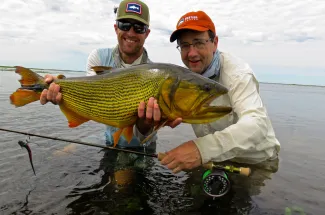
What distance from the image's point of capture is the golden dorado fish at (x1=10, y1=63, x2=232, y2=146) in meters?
2.94

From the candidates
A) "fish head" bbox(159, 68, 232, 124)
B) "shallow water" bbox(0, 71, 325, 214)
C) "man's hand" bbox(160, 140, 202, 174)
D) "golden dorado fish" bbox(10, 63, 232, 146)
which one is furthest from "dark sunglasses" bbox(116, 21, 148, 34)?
"shallow water" bbox(0, 71, 325, 214)

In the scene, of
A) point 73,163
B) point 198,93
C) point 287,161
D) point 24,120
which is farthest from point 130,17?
point 24,120

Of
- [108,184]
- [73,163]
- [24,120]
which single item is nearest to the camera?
[108,184]

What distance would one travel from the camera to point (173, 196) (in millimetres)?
4430

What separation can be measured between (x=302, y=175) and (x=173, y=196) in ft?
11.8

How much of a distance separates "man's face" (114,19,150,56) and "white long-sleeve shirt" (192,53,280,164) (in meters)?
1.47

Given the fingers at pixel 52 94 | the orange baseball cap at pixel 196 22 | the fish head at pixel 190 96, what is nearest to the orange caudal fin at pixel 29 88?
the fingers at pixel 52 94

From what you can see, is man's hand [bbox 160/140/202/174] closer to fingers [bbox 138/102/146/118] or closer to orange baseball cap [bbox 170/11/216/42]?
fingers [bbox 138/102/146/118]

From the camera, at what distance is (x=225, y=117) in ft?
13.2

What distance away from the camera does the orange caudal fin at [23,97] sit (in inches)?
135

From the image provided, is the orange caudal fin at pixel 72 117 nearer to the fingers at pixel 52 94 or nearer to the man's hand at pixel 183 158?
the fingers at pixel 52 94

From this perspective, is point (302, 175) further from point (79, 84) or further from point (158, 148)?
point (79, 84)

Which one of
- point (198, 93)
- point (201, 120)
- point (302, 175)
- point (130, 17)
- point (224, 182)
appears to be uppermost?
point (130, 17)

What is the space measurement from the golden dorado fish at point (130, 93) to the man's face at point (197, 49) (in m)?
1.01
